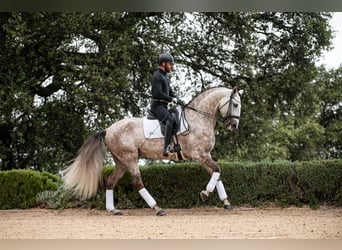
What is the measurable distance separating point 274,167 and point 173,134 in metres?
1.43

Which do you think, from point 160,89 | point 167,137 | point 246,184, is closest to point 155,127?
point 167,137

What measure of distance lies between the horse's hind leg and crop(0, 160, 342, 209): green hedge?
0.44 m

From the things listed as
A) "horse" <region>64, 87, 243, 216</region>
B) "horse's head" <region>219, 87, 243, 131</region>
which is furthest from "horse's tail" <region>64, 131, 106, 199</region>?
"horse's head" <region>219, 87, 243, 131</region>

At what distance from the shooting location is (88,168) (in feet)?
24.9

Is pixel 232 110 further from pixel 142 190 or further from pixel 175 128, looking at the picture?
pixel 142 190

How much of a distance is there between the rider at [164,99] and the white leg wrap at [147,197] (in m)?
0.51

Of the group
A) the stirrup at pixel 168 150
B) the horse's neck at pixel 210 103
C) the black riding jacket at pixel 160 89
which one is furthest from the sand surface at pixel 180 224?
the black riding jacket at pixel 160 89

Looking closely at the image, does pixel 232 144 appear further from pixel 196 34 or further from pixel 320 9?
pixel 320 9

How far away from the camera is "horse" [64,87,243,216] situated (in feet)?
24.4

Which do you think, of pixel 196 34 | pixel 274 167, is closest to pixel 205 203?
pixel 274 167

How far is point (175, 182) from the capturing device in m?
7.92

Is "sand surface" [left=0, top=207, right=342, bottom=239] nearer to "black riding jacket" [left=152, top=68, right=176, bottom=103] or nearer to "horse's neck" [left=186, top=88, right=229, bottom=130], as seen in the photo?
"horse's neck" [left=186, top=88, right=229, bottom=130]

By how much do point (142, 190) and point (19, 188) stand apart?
1961 mm

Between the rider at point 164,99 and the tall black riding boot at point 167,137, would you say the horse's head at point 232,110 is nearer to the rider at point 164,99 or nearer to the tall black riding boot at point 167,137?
the rider at point 164,99
